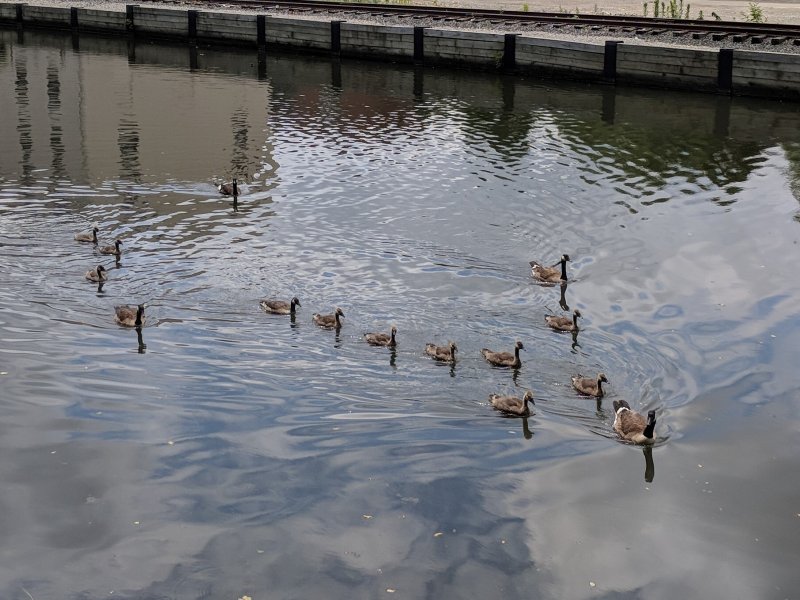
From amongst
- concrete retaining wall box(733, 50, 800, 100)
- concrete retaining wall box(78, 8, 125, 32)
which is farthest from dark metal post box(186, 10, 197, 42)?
concrete retaining wall box(733, 50, 800, 100)

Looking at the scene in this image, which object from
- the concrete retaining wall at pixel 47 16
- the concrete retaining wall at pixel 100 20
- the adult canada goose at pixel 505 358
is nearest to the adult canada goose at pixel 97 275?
the adult canada goose at pixel 505 358

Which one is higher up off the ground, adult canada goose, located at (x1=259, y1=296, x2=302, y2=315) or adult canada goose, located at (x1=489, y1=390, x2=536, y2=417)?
adult canada goose, located at (x1=259, y1=296, x2=302, y2=315)

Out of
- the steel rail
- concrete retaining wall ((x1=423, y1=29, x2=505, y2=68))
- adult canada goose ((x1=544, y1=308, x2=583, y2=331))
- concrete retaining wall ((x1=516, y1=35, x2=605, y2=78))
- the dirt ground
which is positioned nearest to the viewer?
adult canada goose ((x1=544, y1=308, x2=583, y2=331))

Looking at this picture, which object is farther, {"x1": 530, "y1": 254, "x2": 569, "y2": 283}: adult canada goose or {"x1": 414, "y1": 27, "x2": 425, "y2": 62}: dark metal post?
{"x1": 414, "y1": 27, "x2": 425, "y2": 62}: dark metal post

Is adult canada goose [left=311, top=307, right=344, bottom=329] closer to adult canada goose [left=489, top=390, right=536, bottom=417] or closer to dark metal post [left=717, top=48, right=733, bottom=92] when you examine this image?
adult canada goose [left=489, top=390, right=536, bottom=417]

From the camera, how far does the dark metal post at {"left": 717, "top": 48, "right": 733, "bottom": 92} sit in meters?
31.0

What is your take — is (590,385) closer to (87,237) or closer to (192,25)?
(87,237)

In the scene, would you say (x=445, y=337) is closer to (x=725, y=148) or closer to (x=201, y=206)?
(x=201, y=206)

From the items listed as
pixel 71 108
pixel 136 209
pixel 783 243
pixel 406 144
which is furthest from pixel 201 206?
pixel 71 108

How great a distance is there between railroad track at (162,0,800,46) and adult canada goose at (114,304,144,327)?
82.6 feet

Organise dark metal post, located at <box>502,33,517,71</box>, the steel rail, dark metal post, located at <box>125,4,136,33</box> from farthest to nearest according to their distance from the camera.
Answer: dark metal post, located at <box>125,4,136,33</box>
dark metal post, located at <box>502,33,517,71</box>
the steel rail

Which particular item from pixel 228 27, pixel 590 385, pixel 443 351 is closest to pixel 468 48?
pixel 228 27

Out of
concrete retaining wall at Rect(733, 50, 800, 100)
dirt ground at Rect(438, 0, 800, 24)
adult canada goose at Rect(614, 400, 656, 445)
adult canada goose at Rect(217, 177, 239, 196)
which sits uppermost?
dirt ground at Rect(438, 0, 800, 24)

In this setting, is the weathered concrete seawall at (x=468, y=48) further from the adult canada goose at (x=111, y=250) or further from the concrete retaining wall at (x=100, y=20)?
the adult canada goose at (x=111, y=250)
